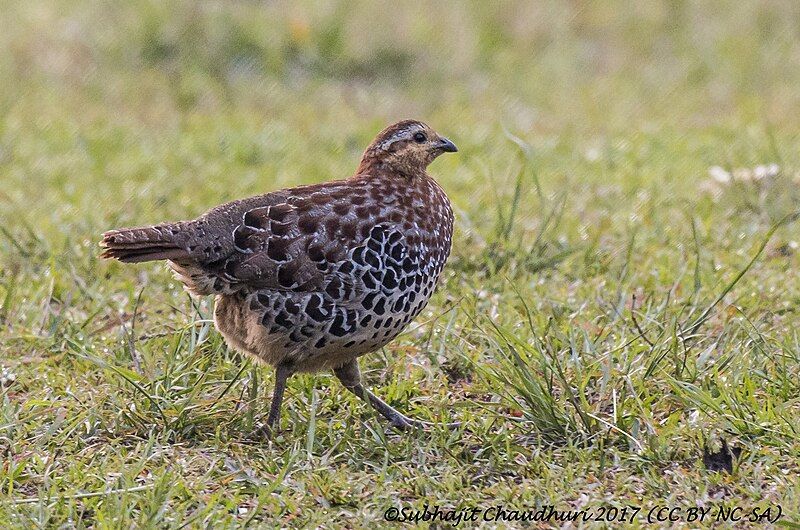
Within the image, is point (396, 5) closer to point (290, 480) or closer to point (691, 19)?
point (691, 19)

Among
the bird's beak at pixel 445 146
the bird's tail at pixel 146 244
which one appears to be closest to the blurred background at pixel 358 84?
the bird's beak at pixel 445 146

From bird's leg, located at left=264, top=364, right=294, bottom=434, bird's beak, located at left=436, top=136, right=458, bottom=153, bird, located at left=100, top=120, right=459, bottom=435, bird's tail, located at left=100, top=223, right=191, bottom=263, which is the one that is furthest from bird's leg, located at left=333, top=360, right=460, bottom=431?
bird's beak, located at left=436, top=136, right=458, bottom=153

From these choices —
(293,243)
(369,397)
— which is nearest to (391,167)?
(293,243)

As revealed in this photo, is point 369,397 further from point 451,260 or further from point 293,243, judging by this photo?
point 451,260

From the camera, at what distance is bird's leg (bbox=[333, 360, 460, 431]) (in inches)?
187

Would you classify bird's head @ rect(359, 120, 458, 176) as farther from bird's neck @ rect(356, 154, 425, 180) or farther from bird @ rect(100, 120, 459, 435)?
bird @ rect(100, 120, 459, 435)

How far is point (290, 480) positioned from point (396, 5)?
7.90 metres

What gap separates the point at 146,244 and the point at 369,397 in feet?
3.43

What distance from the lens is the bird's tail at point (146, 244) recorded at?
4.55 metres

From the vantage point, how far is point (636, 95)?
10.5m

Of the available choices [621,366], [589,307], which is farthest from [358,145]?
[621,366]

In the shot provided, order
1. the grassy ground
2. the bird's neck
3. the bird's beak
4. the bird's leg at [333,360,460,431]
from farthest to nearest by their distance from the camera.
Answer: the bird's beak
the bird's neck
the bird's leg at [333,360,460,431]
the grassy ground

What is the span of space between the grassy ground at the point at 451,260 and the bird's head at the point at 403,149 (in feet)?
2.13

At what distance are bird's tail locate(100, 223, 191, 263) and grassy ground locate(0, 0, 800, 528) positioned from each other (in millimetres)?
503
